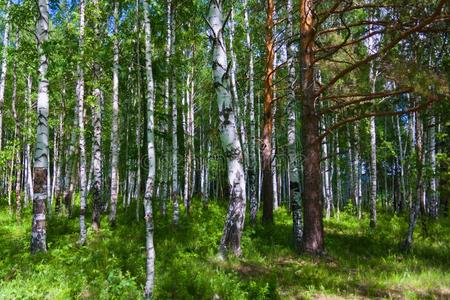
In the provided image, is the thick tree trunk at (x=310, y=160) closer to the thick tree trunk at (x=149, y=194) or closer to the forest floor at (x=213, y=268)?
the forest floor at (x=213, y=268)

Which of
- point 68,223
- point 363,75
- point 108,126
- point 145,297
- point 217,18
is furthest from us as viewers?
point 108,126

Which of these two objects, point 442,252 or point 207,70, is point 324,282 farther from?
point 207,70

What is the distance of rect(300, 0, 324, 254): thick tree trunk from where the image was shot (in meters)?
8.92

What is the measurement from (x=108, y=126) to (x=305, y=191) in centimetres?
1522

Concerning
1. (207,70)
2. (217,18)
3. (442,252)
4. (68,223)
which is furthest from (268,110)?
(207,70)

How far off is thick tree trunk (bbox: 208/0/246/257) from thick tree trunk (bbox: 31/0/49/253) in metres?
4.06

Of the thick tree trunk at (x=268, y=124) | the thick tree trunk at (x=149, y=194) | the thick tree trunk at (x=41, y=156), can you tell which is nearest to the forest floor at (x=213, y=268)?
the thick tree trunk at (x=149, y=194)

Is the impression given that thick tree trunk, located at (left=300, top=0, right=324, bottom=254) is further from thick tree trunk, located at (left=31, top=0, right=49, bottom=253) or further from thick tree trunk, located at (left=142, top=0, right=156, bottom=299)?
thick tree trunk, located at (left=31, top=0, right=49, bottom=253)

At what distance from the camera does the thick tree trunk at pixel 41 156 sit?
8.37 meters

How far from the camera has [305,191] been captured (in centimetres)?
916

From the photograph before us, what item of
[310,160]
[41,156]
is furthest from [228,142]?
[41,156]

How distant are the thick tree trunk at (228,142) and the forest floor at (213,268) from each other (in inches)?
20.8

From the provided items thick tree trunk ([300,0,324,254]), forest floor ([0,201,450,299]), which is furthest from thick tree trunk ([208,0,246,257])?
thick tree trunk ([300,0,324,254])

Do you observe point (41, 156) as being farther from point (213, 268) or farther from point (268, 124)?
point (268, 124)
